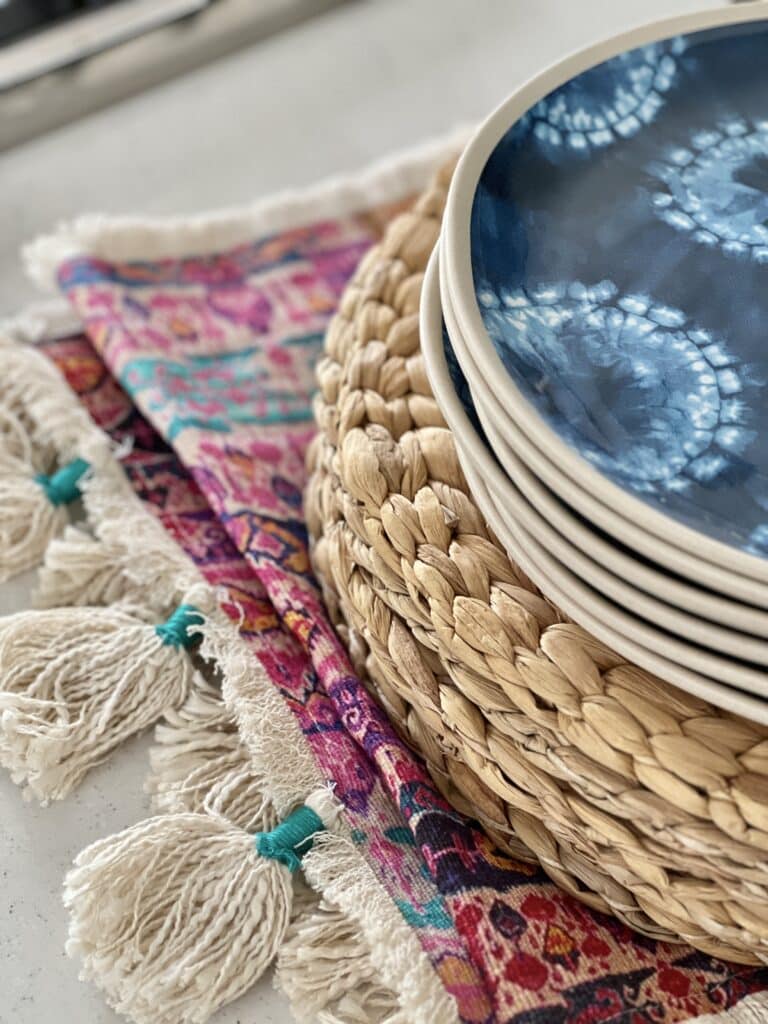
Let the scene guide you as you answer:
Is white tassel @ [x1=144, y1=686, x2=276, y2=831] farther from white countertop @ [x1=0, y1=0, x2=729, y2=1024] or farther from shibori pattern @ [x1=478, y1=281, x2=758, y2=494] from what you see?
white countertop @ [x1=0, y1=0, x2=729, y2=1024]

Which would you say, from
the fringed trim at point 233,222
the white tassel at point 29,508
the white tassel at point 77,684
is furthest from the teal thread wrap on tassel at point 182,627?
the fringed trim at point 233,222

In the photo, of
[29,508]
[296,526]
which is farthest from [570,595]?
[29,508]

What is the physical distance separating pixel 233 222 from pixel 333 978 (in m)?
0.59

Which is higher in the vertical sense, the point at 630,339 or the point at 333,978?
the point at 630,339

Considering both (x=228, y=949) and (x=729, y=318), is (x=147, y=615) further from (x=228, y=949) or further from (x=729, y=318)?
(x=729, y=318)

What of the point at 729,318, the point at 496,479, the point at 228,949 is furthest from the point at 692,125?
the point at 228,949

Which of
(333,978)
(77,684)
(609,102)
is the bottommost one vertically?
(333,978)

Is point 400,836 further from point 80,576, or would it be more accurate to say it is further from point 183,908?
point 80,576

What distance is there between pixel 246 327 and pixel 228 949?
467mm

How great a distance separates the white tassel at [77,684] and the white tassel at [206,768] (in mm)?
14

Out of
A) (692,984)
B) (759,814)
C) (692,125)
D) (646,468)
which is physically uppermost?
(692,125)

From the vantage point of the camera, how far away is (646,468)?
0.49 m

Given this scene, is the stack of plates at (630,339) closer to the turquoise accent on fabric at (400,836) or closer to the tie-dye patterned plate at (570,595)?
the tie-dye patterned plate at (570,595)

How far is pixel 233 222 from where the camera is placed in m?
0.95
